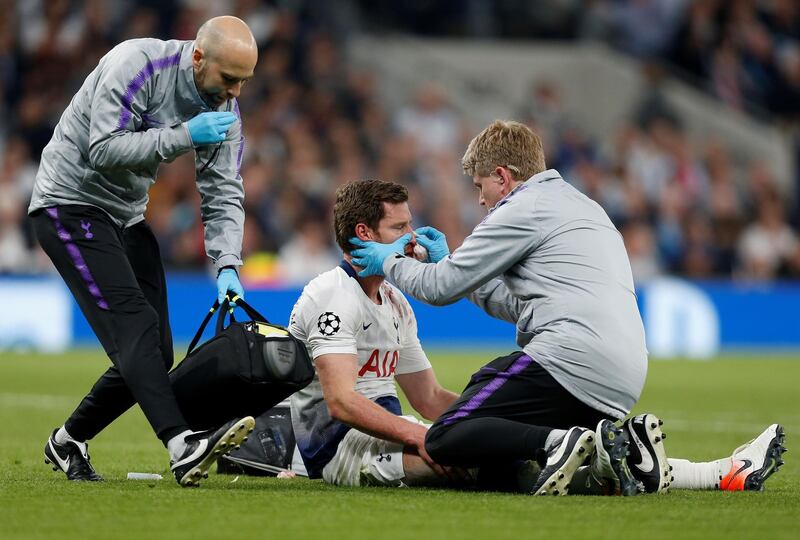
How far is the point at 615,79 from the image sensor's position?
72.5ft

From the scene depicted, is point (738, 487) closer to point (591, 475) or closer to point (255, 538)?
point (591, 475)

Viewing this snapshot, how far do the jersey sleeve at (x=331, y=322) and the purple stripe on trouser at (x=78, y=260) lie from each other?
2.81 feet

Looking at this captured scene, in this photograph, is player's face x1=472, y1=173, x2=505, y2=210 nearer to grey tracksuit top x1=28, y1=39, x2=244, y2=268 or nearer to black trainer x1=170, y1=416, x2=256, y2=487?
grey tracksuit top x1=28, y1=39, x2=244, y2=268

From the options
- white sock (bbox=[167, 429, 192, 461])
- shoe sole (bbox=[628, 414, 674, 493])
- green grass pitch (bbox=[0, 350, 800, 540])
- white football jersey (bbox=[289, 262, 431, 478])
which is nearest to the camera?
green grass pitch (bbox=[0, 350, 800, 540])

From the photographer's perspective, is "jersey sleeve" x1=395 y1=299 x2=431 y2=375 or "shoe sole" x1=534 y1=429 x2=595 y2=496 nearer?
"shoe sole" x1=534 y1=429 x2=595 y2=496

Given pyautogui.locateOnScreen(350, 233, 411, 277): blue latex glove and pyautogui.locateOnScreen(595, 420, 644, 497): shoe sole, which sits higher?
pyautogui.locateOnScreen(350, 233, 411, 277): blue latex glove

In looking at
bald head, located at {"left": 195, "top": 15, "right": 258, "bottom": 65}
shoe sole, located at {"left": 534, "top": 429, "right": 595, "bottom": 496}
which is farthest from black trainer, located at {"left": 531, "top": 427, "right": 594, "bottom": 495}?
bald head, located at {"left": 195, "top": 15, "right": 258, "bottom": 65}

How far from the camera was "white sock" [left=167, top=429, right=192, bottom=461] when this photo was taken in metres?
5.30

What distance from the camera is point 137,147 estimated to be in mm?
5426

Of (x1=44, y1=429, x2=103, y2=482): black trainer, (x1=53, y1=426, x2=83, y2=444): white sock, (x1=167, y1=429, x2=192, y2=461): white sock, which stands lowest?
(x1=44, y1=429, x2=103, y2=482): black trainer

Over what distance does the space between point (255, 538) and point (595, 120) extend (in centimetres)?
1839

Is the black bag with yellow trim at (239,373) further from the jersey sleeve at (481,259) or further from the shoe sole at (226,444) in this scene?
the jersey sleeve at (481,259)

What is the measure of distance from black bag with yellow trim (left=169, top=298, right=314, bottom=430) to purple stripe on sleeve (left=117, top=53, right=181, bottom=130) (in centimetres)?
89

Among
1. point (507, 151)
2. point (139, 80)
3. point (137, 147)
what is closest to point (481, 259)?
point (507, 151)
